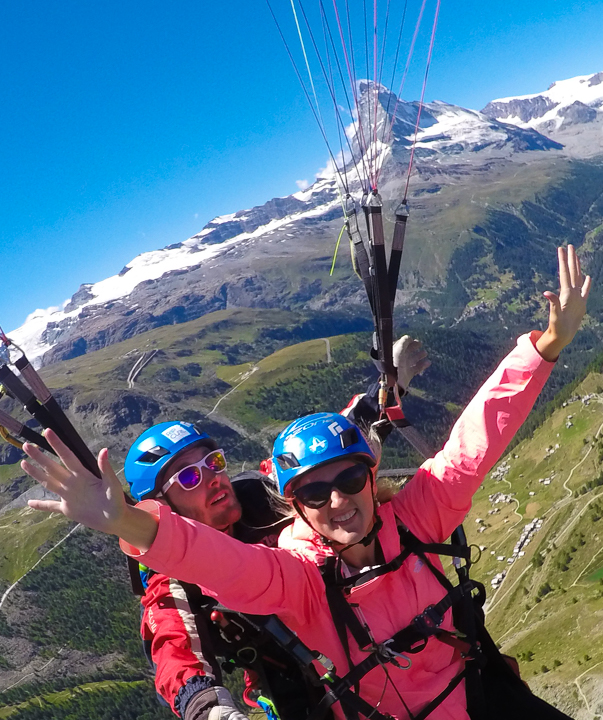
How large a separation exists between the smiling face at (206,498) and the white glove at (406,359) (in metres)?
3.74

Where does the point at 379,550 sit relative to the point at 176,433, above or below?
below

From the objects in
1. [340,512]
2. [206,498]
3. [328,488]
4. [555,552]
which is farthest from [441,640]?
[555,552]

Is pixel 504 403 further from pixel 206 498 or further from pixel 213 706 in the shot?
pixel 206 498

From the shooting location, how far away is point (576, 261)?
5.54 metres

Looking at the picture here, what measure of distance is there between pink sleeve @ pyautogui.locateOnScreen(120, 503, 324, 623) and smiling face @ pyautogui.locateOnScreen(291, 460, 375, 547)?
0.45 metres

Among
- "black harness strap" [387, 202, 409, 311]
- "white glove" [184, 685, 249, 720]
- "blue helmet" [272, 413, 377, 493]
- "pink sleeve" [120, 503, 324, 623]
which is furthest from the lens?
"black harness strap" [387, 202, 409, 311]

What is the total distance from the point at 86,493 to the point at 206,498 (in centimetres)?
410

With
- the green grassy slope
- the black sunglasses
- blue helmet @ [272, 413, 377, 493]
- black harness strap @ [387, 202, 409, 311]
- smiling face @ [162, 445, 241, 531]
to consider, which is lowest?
the green grassy slope

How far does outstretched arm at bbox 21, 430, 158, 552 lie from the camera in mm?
4312

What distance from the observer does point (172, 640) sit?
21.9ft

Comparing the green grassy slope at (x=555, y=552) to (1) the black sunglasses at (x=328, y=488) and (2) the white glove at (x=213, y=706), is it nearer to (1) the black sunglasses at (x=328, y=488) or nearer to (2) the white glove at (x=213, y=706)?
(2) the white glove at (x=213, y=706)

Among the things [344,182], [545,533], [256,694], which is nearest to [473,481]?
[256,694]

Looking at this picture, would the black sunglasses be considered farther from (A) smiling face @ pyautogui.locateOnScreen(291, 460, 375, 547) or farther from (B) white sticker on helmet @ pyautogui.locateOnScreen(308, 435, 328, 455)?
(B) white sticker on helmet @ pyautogui.locateOnScreen(308, 435, 328, 455)

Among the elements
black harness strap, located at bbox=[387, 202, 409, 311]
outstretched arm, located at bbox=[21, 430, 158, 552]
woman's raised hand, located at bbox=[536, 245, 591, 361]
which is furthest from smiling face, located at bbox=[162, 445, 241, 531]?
woman's raised hand, located at bbox=[536, 245, 591, 361]
